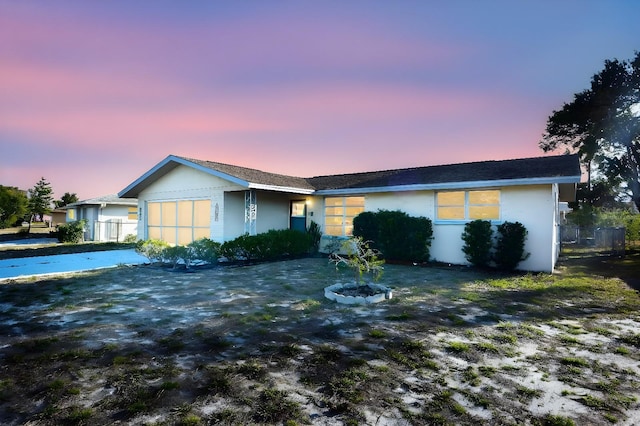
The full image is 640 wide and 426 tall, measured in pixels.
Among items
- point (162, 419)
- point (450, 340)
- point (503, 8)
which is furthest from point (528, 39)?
point (162, 419)

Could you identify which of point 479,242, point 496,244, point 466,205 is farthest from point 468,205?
point 496,244

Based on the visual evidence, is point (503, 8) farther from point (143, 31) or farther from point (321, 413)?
point (321, 413)

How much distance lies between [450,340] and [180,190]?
14655mm

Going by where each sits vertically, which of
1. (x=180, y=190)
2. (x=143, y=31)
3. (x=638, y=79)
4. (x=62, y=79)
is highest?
(x=638, y=79)

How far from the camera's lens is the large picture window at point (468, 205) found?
38.4 feet

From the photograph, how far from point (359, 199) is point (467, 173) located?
447 cm

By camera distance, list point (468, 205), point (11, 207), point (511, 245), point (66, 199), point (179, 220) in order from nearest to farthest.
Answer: point (511, 245), point (468, 205), point (179, 220), point (11, 207), point (66, 199)

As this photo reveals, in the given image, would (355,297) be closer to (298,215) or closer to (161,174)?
(298,215)

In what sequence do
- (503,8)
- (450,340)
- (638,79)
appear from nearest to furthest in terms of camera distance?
(450,340), (503,8), (638,79)

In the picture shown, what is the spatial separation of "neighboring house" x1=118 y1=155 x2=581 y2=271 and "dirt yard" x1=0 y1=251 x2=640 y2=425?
4.11m

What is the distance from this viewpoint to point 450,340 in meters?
4.58

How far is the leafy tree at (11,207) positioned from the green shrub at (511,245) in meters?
56.6

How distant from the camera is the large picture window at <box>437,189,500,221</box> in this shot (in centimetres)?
1171

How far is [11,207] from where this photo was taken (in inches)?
1743
